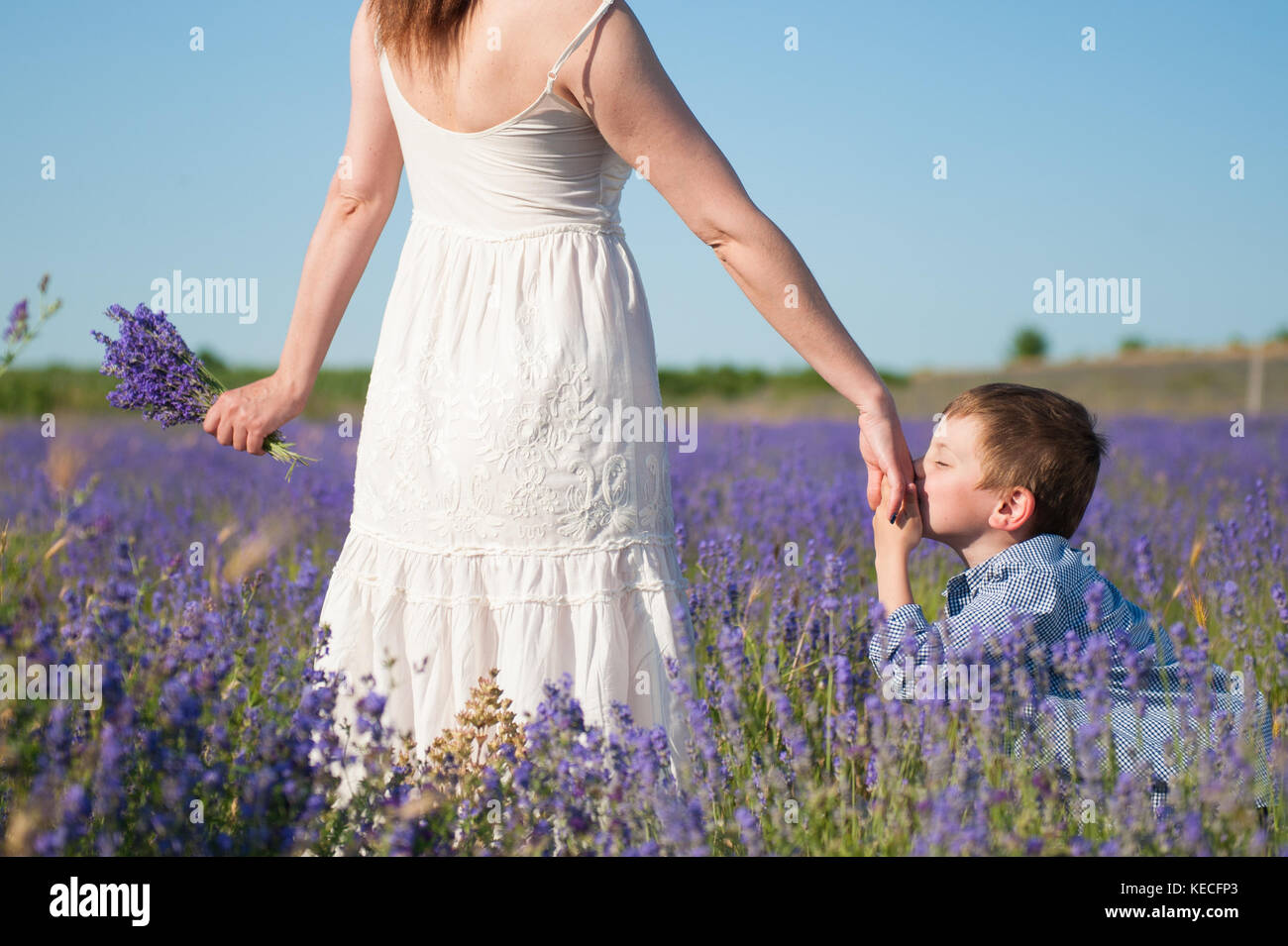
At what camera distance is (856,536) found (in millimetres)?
3930

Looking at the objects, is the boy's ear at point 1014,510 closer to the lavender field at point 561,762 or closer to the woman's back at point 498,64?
the lavender field at point 561,762

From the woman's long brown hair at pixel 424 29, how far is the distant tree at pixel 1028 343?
159ft

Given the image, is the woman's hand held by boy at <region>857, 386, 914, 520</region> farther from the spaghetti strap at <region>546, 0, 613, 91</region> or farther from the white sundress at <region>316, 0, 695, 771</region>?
the spaghetti strap at <region>546, 0, 613, 91</region>

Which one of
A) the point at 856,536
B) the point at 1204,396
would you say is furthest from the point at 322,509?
the point at 1204,396

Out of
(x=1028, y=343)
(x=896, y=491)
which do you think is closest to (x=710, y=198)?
(x=896, y=491)

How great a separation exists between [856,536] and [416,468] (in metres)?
2.32

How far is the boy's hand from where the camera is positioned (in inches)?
84.5

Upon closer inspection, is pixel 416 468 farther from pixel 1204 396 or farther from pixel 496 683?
pixel 1204 396

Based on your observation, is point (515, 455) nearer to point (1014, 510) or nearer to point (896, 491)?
point (896, 491)

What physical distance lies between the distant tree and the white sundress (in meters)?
48.3

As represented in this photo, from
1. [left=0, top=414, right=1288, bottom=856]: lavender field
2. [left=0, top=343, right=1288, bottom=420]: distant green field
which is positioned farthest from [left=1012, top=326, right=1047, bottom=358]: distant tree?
[left=0, top=414, right=1288, bottom=856]: lavender field

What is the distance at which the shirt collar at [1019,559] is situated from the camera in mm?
2125

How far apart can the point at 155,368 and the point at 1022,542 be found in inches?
71.4

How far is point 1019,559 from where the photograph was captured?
213 cm
